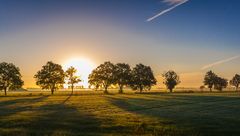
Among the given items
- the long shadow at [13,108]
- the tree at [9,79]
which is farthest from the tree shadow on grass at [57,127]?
the tree at [9,79]

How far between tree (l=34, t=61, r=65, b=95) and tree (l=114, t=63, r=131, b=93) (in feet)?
118

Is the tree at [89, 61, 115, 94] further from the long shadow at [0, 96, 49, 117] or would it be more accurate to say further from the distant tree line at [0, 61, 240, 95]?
the long shadow at [0, 96, 49, 117]

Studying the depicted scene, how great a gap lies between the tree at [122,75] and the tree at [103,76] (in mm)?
2884

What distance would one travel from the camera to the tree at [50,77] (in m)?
158

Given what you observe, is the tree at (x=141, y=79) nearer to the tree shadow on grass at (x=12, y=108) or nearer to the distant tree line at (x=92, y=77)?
the distant tree line at (x=92, y=77)

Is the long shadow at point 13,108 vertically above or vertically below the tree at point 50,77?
below

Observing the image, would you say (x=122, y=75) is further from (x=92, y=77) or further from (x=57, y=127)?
(x=57, y=127)

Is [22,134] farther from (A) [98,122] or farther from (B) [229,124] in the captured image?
(B) [229,124]

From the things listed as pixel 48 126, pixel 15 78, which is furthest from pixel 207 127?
pixel 15 78

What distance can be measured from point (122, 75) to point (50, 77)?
45.2m

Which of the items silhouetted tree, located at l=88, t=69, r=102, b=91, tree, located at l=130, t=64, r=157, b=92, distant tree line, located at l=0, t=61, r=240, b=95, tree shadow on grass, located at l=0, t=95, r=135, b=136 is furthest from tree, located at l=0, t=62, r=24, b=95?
tree shadow on grass, located at l=0, t=95, r=135, b=136

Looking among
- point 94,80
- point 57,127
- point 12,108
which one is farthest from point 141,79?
point 57,127

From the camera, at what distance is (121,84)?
188 meters

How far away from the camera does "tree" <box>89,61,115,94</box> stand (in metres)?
182
